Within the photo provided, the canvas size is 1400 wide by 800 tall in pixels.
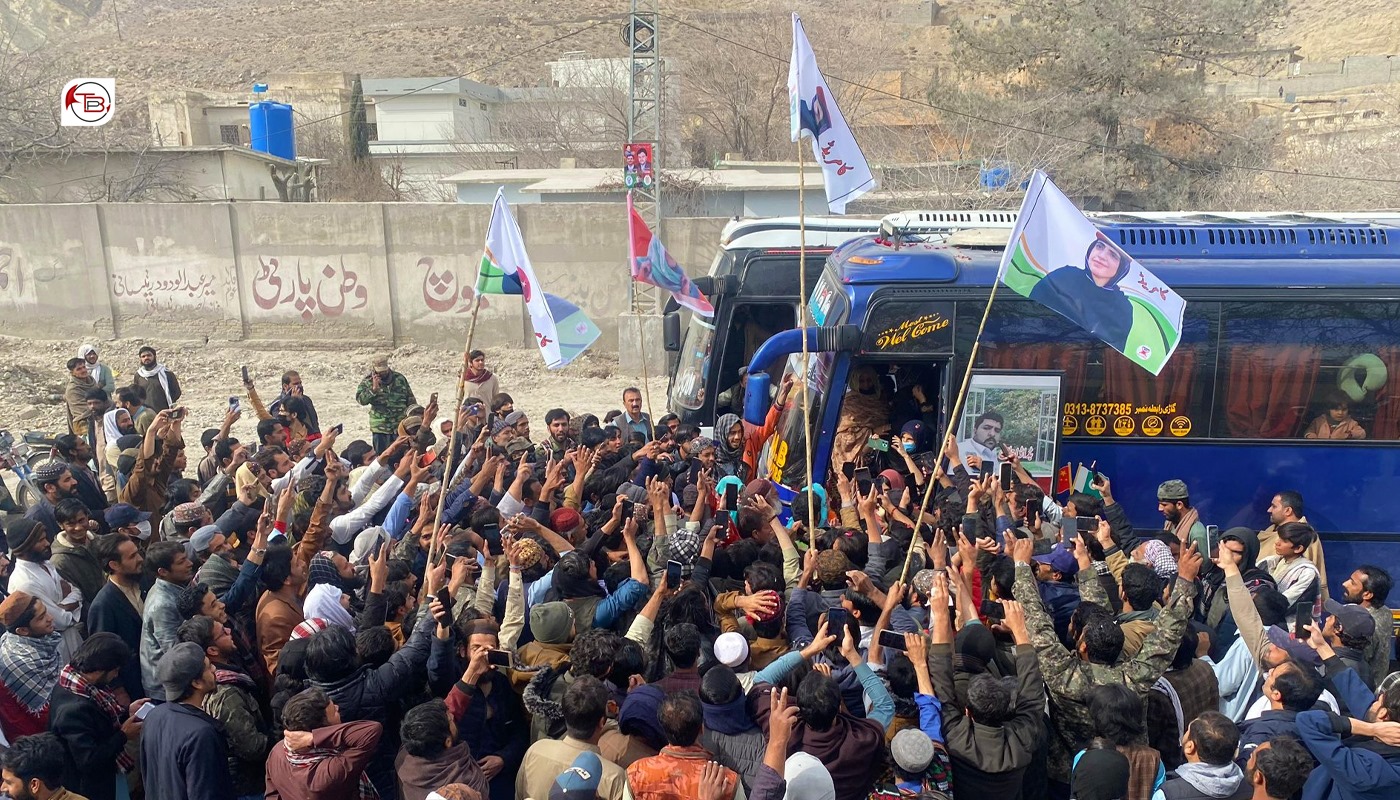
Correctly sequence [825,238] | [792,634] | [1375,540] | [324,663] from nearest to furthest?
[324,663] → [792,634] → [1375,540] → [825,238]

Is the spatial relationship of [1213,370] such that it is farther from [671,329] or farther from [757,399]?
[671,329]

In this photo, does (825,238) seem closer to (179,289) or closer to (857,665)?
(857,665)

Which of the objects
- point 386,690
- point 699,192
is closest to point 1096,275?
point 386,690

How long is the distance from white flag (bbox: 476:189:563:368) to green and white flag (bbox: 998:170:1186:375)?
8.36 feet

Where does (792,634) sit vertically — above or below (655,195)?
below

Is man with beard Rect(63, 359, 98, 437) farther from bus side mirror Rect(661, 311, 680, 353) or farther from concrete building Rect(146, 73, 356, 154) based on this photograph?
concrete building Rect(146, 73, 356, 154)

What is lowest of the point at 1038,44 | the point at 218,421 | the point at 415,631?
the point at 218,421

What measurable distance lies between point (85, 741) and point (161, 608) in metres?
0.83

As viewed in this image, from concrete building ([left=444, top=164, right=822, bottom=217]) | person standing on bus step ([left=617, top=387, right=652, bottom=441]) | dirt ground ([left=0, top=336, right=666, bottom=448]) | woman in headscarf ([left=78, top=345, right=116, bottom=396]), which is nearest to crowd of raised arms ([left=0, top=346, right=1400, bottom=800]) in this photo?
person standing on bus step ([left=617, top=387, right=652, bottom=441])

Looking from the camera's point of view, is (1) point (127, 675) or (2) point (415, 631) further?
(1) point (127, 675)

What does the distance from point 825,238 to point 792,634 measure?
247 inches

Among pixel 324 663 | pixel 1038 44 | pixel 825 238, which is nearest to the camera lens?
pixel 324 663

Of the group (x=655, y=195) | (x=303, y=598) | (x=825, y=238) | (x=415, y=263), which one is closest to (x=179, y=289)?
(x=415, y=263)

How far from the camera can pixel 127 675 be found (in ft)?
14.4
